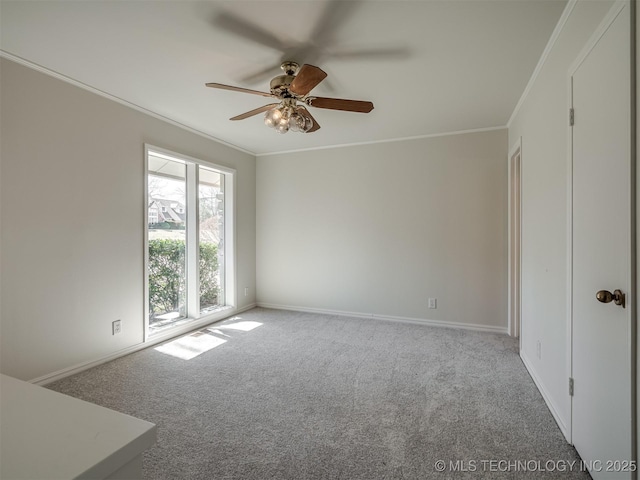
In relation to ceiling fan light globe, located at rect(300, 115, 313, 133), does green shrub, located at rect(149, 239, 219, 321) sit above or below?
below

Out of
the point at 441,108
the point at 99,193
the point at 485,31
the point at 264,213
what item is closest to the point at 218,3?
the point at 485,31

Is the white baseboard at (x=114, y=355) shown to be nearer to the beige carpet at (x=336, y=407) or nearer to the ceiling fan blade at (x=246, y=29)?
the beige carpet at (x=336, y=407)

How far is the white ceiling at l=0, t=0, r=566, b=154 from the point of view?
180 cm

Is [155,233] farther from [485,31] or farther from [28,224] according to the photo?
[485,31]

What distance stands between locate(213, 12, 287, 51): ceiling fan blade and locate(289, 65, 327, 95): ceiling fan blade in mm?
314

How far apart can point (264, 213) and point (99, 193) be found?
246 centimetres

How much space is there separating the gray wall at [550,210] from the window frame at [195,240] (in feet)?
11.9

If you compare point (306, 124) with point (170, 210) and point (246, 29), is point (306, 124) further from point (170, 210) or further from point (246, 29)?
point (170, 210)

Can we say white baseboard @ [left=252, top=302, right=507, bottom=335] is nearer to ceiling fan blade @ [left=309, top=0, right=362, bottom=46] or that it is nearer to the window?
the window

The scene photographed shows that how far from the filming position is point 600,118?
A: 4.66 ft

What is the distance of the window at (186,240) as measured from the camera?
Result: 3.55 m

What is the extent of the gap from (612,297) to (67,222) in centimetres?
367

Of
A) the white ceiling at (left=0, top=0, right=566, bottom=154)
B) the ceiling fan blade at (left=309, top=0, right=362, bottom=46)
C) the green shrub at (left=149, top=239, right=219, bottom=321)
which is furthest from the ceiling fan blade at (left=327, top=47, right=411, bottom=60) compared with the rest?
the green shrub at (left=149, top=239, right=219, bottom=321)

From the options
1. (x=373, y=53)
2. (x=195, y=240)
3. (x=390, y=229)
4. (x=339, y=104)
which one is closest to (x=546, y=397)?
(x=390, y=229)
